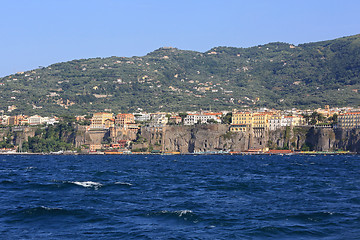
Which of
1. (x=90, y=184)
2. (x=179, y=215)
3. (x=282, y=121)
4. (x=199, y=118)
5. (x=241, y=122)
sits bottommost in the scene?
(x=179, y=215)

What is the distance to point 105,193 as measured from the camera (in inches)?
1658

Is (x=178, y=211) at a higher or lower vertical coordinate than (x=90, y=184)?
lower

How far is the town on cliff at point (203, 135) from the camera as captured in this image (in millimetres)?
158875

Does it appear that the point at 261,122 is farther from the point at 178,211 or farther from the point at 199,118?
the point at 178,211

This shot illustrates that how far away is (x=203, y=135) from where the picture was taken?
173125mm

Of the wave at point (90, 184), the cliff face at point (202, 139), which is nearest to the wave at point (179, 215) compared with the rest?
the wave at point (90, 184)

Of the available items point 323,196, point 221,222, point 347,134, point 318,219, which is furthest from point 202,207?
point 347,134

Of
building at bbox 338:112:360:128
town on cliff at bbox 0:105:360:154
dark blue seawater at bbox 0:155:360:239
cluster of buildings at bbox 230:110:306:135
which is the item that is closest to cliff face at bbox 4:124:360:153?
town on cliff at bbox 0:105:360:154

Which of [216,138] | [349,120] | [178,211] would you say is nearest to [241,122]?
[216,138]

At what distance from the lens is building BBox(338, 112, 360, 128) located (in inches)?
6191

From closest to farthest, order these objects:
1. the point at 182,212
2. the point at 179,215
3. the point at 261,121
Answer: the point at 179,215 → the point at 182,212 → the point at 261,121

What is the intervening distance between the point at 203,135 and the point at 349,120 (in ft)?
138

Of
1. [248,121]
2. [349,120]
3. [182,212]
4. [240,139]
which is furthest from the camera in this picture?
[248,121]

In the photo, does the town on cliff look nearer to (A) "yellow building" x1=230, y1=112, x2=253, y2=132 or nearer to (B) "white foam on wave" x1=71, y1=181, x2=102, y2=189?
(A) "yellow building" x1=230, y1=112, x2=253, y2=132
